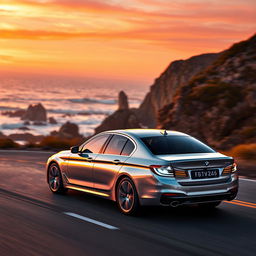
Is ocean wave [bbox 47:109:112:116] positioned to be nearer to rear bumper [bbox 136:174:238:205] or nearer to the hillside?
the hillside

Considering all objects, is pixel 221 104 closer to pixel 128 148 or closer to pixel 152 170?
pixel 128 148

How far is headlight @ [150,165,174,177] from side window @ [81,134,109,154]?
1925 mm

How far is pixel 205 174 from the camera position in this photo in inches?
348

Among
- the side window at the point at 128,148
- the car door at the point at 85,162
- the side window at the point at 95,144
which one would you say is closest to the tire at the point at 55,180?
the car door at the point at 85,162

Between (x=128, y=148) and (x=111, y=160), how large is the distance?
1.25 ft

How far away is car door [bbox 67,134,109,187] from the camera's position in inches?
412

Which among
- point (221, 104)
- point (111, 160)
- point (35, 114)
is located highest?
point (221, 104)

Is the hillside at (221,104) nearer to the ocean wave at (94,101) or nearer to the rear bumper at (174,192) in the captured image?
the rear bumper at (174,192)

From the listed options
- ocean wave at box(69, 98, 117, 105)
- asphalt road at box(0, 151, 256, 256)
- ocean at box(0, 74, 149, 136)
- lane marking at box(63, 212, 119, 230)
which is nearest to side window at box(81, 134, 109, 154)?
asphalt road at box(0, 151, 256, 256)

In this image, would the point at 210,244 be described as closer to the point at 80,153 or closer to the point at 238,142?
the point at 80,153

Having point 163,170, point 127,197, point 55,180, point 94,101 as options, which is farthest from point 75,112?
point 163,170

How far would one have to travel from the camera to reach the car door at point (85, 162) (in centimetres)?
1045

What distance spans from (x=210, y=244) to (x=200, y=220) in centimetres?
163

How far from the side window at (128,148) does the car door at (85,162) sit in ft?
2.45
